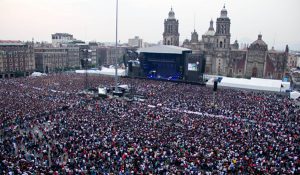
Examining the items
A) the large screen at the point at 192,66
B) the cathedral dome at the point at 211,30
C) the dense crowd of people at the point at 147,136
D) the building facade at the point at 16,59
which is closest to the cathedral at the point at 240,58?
the cathedral dome at the point at 211,30

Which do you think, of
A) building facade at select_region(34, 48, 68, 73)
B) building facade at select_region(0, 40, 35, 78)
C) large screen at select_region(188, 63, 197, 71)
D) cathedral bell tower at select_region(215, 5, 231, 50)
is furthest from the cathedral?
building facade at select_region(0, 40, 35, 78)

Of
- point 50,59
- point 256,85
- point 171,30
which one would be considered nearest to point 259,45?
point 256,85

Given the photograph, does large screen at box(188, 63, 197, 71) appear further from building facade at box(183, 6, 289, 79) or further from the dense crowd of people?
the dense crowd of people

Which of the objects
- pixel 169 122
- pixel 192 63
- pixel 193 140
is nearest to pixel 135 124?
pixel 169 122

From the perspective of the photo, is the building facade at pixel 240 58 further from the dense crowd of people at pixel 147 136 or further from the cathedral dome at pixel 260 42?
the dense crowd of people at pixel 147 136

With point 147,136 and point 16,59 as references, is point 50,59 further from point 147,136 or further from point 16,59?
point 147,136
